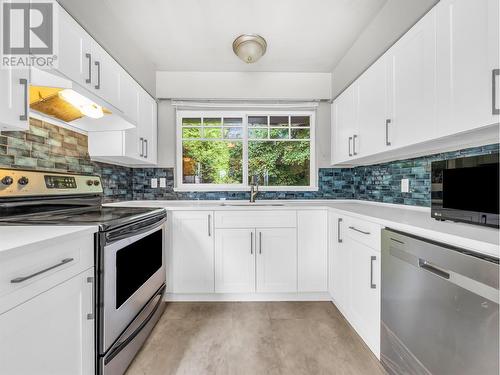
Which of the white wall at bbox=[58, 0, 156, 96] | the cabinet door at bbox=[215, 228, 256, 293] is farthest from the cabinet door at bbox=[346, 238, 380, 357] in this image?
the white wall at bbox=[58, 0, 156, 96]

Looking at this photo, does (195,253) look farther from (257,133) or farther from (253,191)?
(257,133)

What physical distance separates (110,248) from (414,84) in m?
1.91

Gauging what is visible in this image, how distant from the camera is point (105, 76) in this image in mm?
1713

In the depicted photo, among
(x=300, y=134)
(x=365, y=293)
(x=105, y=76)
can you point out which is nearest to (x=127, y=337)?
(x=365, y=293)

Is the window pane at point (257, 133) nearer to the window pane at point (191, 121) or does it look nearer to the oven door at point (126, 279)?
the window pane at point (191, 121)

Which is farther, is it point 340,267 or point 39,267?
point 340,267

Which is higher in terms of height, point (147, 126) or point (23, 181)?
point (147, 126)

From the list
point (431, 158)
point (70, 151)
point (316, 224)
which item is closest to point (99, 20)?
point (70, 151)

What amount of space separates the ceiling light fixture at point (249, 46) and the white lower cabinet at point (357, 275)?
5.33 feet

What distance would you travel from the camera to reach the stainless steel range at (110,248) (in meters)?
1.16

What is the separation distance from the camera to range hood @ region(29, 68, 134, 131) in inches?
50.8

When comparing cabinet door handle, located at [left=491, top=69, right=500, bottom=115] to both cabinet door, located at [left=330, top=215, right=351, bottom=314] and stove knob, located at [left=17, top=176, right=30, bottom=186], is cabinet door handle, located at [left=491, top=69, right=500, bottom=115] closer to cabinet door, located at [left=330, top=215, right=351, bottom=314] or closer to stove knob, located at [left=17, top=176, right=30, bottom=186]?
cabinet door, located at [left=330, top=215, right=351, bottom=314]

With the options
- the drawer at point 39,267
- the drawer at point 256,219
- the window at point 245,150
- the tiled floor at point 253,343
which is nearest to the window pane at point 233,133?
the window at point 245,150

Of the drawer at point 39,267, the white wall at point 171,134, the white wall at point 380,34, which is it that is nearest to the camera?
the drawer at point 39,267
